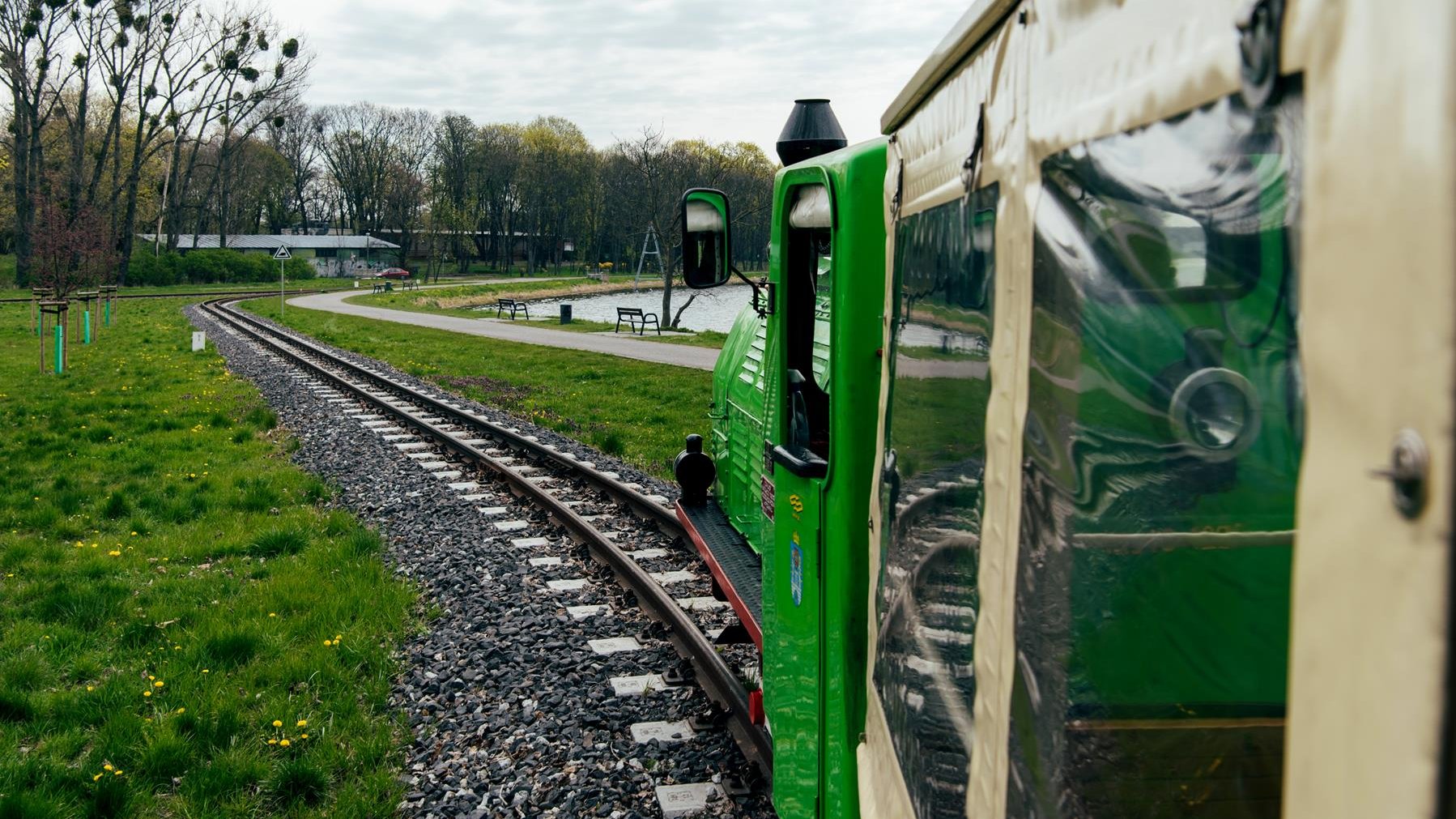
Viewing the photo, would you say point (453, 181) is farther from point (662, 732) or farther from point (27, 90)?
point (662, 732)

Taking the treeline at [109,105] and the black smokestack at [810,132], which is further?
the treeline at [109,105]

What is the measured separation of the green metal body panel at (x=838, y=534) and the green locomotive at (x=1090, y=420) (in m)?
0.15

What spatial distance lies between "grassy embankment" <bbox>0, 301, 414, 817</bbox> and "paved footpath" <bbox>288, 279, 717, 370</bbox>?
6.39m

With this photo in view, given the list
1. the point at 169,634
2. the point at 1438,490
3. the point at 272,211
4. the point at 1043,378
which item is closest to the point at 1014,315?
the point at 1043,378

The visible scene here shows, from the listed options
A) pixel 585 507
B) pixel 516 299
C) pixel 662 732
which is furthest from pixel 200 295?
pixel 662 732

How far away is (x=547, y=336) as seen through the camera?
28469 mm

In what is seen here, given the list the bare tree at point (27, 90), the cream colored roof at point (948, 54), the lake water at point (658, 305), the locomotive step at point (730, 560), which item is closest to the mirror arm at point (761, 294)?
the locomotive step at point (730, 560)

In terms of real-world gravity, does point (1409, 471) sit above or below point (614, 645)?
above

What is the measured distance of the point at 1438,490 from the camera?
699 millimetres

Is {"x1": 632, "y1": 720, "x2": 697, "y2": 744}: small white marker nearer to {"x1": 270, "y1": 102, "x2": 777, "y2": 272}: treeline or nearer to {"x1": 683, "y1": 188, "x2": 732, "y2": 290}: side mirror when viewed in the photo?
{"x1": 683, "y1": 188, "x2": 732, "y2": 290}: side mirror

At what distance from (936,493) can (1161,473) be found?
87cm

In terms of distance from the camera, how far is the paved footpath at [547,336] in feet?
71.6

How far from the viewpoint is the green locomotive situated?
999 millimetres

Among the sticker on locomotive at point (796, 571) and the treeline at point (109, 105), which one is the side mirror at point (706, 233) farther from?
the treeline at point (109, 105)
